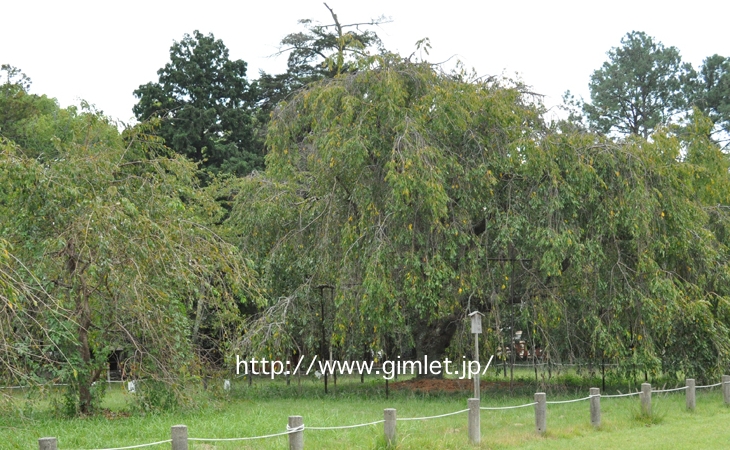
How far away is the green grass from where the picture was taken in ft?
35.1

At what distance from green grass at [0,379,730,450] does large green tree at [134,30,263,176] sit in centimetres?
1522

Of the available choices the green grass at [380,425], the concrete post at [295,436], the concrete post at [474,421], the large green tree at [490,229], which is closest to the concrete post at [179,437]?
the concrete post at [295,436]

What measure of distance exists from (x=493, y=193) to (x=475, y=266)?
1.76m

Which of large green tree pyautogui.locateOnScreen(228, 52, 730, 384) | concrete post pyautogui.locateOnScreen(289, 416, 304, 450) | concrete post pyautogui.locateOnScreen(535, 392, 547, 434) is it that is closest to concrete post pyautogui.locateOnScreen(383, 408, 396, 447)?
concrete post pyautogui.locateOnScreen(289, 416, 304, 450)

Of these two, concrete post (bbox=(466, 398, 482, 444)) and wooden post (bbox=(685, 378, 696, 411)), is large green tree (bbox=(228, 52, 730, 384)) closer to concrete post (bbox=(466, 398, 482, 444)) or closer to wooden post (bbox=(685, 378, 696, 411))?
wooden post (bbox=(685, 378, 696, 411))

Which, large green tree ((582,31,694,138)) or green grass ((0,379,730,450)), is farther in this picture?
large green tree ((582,31,694,138))

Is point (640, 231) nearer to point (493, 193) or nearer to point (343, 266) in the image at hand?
point (493, 193)

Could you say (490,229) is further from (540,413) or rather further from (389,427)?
(389,427)

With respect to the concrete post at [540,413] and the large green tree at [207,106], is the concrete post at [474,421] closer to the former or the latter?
the concrete post at [540,413]

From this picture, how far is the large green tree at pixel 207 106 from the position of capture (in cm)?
3070

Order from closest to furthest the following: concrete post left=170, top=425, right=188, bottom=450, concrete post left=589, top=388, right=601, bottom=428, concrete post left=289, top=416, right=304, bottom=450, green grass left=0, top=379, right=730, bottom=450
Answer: concrete post left=170, top=425, right=188, bottom=450 < concrete post left=289, top=416, right=304, bottom=450 < green grass left=0, top=379, right=730, bottom=450 < concrete post left=589, top=388, right=601, bottom=428

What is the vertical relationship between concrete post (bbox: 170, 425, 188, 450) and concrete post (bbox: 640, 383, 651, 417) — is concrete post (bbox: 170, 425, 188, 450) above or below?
above

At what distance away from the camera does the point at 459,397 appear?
56.3ft

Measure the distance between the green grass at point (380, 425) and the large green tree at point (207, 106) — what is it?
1522 centimetres
